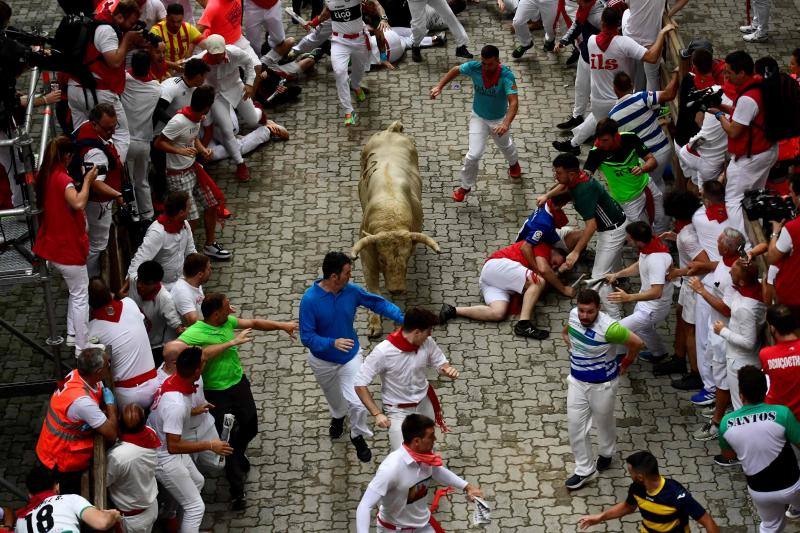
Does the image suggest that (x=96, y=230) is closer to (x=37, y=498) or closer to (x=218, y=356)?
(x=218, y=356)

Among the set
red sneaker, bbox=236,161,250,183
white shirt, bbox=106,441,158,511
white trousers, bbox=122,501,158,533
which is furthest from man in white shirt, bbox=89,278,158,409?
red sneaker, bbox=236,161,250,183

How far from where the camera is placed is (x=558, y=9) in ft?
59.0

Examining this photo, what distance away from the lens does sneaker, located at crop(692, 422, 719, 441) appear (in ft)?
40.0

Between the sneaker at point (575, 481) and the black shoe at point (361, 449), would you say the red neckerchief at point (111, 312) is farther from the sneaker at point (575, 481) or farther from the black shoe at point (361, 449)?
the sneaker at point (575, 481)

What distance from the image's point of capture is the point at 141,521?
10.7 meters

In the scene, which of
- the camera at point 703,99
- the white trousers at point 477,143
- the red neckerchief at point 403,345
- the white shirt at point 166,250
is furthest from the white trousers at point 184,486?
the camera at point 703,99

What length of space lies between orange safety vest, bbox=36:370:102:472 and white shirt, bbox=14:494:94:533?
92 cm

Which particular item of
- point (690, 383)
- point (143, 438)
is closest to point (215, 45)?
point (143, 438)

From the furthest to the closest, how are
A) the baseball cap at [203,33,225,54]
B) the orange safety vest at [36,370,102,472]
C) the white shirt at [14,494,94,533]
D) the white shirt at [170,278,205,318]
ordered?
the baseball cap at [203,33,225,54], the white shirt at [170,278,205,318], the orange safety vest at [36,370,102,472], the white shirt at [14,494,94,533]

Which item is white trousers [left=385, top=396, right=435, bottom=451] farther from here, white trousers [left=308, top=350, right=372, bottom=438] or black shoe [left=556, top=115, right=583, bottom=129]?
black shoe [left=556, top=115, right=583, bottom=129]

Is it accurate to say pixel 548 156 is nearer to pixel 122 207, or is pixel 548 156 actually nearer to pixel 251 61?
pixel 251 61

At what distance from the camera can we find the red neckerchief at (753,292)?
37.8 ft

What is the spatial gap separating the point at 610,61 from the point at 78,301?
7255 mm

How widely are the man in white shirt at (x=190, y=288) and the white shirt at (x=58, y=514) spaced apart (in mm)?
2883
